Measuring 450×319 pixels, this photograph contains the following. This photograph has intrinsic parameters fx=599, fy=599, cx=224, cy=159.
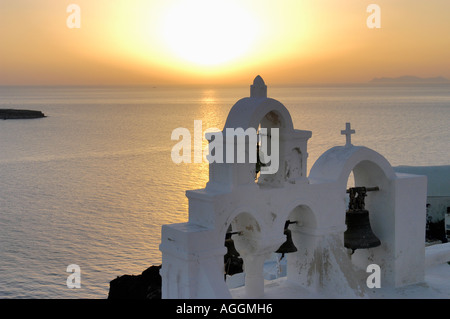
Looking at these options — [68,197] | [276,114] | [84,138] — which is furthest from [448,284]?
[84,138]

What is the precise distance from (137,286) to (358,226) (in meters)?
11.4

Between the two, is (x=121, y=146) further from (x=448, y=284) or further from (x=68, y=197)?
(x=448, y=284)

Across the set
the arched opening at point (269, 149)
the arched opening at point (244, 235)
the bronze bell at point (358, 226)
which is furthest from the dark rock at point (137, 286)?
the arched opening at point (269, 149)

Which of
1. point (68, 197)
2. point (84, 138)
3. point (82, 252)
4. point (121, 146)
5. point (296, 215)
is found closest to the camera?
point (296, 215)

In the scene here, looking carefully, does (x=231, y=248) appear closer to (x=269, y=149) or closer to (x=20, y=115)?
(x=269, y=149)

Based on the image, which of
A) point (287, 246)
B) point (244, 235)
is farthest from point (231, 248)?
point (287, 246)

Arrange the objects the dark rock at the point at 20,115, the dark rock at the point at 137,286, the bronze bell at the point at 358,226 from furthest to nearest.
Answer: the dark rock at the point at 20,115 → the dark rock at the point at 137,286 → the bronze bell at the point at 358,226

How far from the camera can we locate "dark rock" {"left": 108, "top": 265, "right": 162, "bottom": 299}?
20.2 m

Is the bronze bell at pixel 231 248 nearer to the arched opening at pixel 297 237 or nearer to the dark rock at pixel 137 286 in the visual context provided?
the arched opening at pixel 297 237

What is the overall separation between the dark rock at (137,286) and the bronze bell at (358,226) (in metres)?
10.2

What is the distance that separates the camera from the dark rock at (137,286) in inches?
794

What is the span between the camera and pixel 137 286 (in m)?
20.6

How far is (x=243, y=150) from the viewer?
29.8 feet
